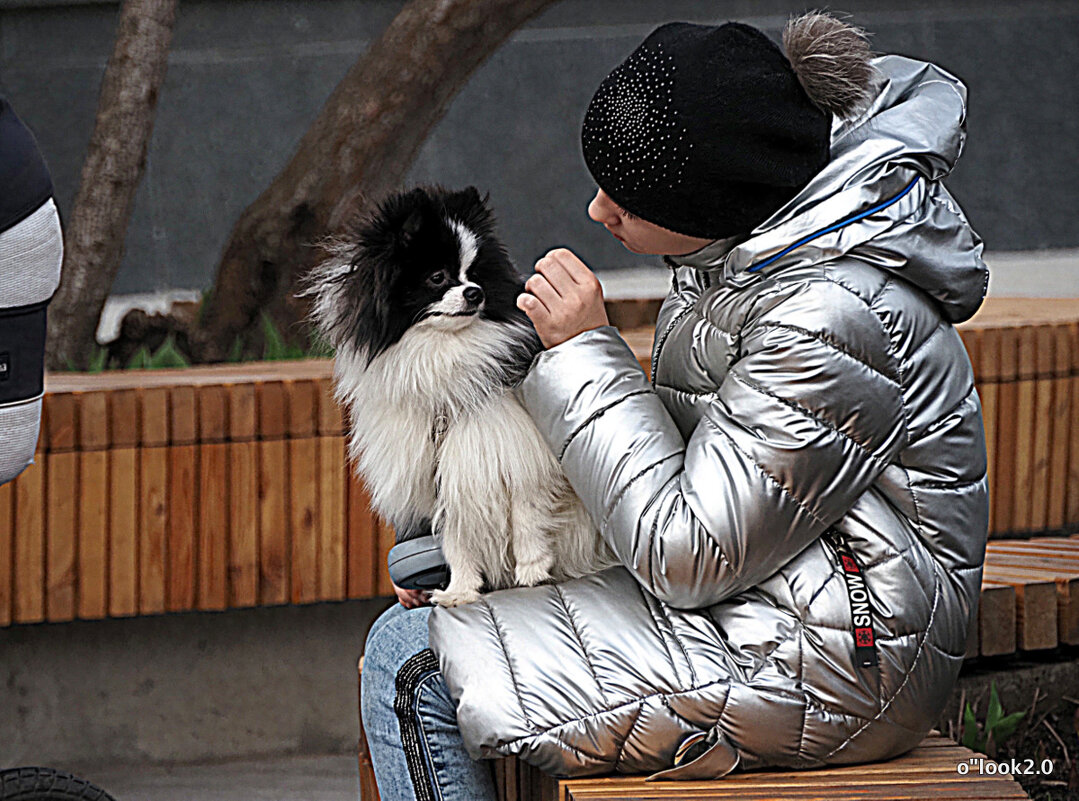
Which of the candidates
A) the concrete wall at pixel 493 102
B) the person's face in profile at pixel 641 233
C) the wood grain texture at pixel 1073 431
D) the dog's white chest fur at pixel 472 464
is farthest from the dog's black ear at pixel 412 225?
the concrete wall at pixel 493 102

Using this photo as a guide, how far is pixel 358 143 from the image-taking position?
4.22 m

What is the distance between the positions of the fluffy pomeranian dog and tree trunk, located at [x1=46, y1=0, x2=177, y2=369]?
2.74 metres

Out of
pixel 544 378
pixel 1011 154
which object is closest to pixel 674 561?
pixel 544 378

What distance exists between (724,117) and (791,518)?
1.64 ft

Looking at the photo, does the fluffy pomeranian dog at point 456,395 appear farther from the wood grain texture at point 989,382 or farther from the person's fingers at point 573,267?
the wood grain texture at point 989,382

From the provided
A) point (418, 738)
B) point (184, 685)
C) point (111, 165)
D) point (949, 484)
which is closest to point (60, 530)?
point (184, 685)

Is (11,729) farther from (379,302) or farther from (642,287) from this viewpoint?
(642,287)

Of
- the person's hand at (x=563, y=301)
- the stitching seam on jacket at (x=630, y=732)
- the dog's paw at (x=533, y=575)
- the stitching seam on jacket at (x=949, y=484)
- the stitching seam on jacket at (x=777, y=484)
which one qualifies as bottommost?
the stitching seam on jacket at (x=630, y=732)

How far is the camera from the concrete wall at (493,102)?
6.20 m

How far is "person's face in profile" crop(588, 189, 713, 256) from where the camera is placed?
1557mm

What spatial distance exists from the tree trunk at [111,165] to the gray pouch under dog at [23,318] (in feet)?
8.94

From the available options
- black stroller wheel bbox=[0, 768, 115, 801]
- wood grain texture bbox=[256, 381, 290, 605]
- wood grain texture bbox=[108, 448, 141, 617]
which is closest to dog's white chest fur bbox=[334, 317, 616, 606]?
black stroller wheel bbox=[0, 768, 115, 801]

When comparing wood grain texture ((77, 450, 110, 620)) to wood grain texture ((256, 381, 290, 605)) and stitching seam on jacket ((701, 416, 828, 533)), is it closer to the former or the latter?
wood grain texture ((256, 381, 290, 605))

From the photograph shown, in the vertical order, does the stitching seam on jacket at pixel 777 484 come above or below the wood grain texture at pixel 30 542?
above
